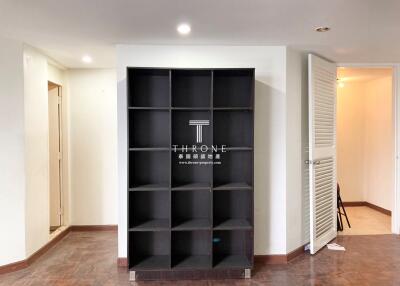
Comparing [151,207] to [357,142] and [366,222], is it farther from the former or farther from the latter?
[357,142]

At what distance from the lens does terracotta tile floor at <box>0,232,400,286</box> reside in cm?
325

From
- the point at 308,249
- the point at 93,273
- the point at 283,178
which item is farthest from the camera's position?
the point at 308,249

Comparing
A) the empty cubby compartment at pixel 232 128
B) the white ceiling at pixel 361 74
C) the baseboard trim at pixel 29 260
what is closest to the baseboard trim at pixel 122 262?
the baseboard trim at pixel 29 260

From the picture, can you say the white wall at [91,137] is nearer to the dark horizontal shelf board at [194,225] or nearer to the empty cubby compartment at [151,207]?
the empty cubby compartment at [151,207]

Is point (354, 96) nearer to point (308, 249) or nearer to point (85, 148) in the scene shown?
point (308, 249)

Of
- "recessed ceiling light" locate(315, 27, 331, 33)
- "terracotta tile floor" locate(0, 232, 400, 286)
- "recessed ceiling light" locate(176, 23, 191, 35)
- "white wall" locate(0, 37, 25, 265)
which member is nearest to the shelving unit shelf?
"terracotta tile floor" locate(0, 232, 400, 286)

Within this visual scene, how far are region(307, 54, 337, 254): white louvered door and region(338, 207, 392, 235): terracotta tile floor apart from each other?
0.67m

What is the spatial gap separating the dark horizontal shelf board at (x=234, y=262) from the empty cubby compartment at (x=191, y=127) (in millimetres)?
1259

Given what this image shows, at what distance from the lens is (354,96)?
634 cm

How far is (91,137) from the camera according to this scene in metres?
4.95

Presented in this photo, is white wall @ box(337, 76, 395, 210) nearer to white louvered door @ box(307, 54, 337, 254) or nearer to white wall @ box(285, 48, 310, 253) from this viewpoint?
white louvered door @ box(307, 54, 337, 254)

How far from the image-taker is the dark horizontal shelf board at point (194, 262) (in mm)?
3274

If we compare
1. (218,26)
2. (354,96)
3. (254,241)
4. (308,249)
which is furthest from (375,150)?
(218,26)

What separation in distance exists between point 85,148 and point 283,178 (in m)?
3.01
